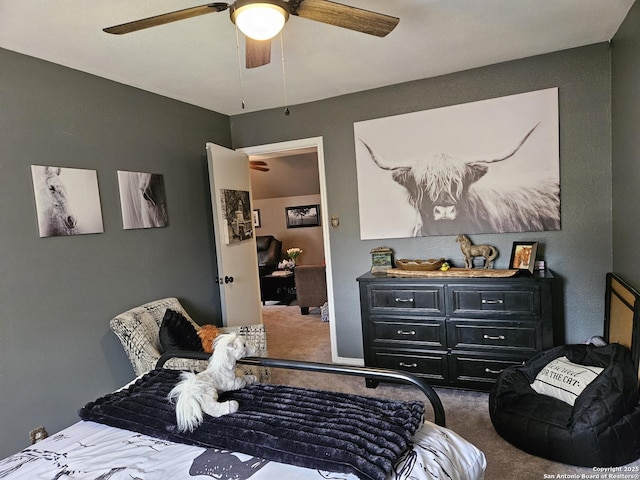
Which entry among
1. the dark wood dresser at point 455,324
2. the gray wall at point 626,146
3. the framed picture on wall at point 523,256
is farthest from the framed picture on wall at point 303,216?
the gray wall at point 626,146

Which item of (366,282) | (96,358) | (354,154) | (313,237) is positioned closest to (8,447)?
(96,358)

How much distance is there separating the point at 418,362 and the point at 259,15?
2621 mm

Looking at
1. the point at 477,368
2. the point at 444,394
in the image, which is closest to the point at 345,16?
the point at 477,368

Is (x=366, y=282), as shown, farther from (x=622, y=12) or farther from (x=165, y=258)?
(x=622, y=12)

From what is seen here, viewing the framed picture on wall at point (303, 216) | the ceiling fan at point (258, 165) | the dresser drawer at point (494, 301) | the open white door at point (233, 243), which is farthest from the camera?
the framed picture on wall at point (303, 216)

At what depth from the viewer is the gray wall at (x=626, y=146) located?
7.30 ft

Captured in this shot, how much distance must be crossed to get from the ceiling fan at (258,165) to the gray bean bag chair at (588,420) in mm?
4948

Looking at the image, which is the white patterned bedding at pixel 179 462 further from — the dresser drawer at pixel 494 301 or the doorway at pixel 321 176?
the doorway at pixel 321 176

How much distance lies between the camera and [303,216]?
7.85 metres

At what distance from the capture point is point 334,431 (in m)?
1.33

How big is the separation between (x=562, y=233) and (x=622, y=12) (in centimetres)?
145

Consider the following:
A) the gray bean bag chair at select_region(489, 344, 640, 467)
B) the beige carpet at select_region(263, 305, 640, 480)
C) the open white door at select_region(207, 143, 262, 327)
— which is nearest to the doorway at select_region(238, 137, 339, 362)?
the open white door at select_region(207, 143, 262, 327)

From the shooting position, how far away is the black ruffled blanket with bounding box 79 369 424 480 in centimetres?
122

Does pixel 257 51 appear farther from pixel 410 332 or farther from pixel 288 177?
pixel 288 177
